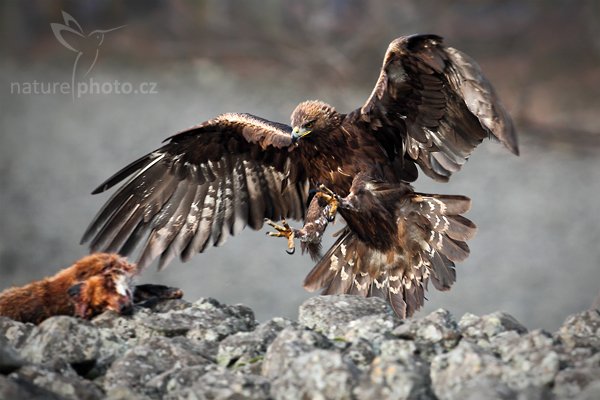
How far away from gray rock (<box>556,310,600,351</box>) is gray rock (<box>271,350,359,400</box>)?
896 mm

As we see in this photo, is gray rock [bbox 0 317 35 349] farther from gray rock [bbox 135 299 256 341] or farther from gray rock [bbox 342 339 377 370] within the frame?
gray rock [bbox 342 339 377 370]

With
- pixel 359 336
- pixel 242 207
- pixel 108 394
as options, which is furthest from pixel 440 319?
pixel 242 207

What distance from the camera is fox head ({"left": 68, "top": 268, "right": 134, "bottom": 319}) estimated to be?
443 centimetres

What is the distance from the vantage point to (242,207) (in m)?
5.96

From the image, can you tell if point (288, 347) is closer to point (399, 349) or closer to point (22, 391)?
point (399, 349)

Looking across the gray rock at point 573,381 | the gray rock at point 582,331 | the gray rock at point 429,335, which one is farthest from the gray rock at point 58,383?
the gray rock at point 582,331

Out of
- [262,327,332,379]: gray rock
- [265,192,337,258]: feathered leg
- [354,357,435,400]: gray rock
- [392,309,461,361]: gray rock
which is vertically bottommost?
[354,357,435,400]: gray rock

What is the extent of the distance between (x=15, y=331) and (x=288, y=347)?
123 centimetres

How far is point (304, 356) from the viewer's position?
344 cm

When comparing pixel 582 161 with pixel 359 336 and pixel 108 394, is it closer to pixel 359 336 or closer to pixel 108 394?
pixel 359 336

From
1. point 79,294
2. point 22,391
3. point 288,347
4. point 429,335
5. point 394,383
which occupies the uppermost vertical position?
point 79,294

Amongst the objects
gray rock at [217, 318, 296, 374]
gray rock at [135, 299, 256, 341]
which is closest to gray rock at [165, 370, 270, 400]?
gray rock at [217, 318, 296, 374]

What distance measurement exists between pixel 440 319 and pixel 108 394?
129 cm

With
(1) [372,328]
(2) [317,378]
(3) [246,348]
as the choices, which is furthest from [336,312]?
(2) [317,378]
